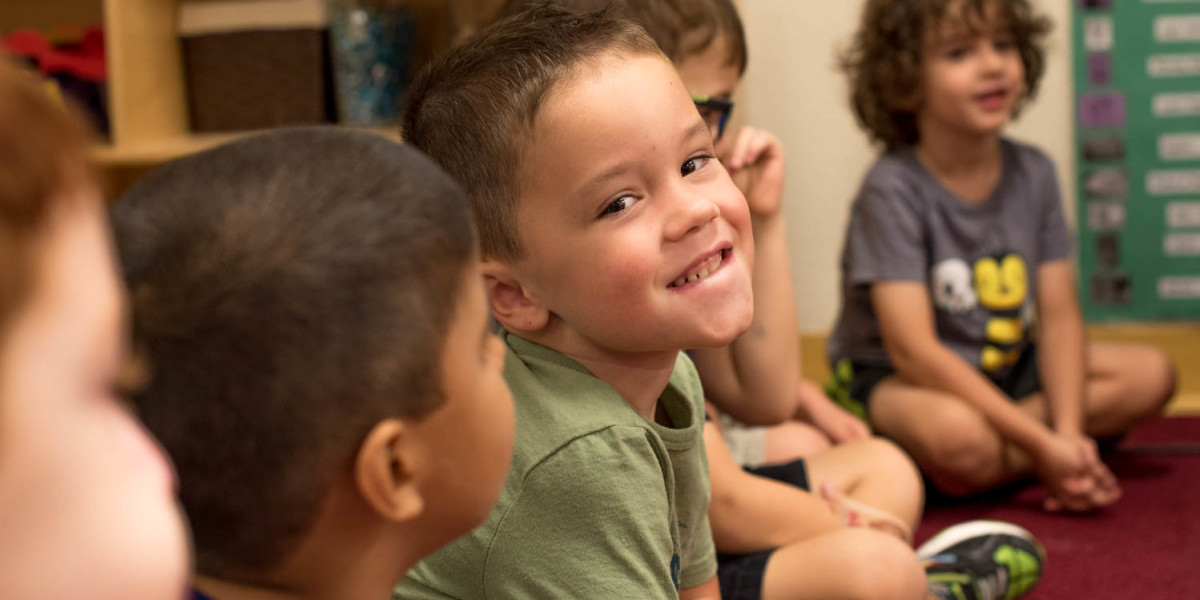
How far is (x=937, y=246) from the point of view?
1.72 metres

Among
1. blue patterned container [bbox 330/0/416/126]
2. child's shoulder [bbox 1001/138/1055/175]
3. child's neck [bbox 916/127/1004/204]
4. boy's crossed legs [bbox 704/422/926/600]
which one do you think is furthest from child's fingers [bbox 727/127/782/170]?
blue patterned container [bbox 330/0/416/126]

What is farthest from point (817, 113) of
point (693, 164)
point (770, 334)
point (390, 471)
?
point (390, 471)

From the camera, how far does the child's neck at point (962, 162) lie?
178cm

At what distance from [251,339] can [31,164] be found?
0.56 feet

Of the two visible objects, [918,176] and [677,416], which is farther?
[918,176]

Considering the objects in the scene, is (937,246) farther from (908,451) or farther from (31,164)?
(31,164)

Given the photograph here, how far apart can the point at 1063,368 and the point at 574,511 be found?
3.90 ft

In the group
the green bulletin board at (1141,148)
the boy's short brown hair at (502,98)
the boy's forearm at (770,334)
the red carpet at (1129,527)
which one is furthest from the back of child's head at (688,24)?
the green bulletin board at (1141,148)

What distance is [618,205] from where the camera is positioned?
793mm

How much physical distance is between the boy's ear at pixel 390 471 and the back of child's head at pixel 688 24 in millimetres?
743

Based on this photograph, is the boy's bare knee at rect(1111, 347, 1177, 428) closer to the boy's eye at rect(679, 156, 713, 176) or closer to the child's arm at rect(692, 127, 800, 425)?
the child's arm at rect(692, 127, 800, 425)

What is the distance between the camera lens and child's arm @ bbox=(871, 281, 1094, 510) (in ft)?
5.11

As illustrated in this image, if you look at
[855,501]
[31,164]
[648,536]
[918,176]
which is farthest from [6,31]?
[31,164]

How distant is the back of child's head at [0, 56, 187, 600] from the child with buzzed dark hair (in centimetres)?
13
